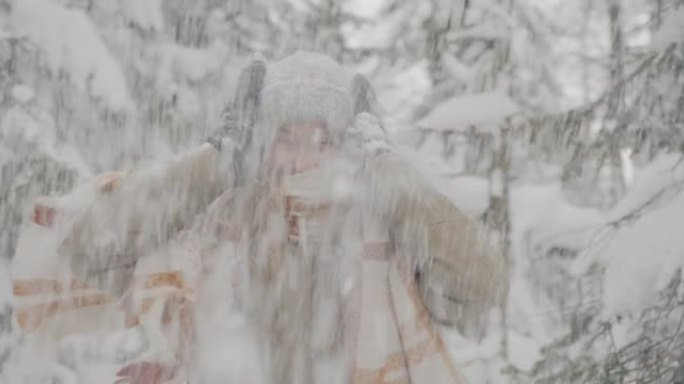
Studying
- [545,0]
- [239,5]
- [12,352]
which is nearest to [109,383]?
[12,352]

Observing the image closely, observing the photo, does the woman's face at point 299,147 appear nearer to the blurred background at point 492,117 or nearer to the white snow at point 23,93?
the blurred background at point 492,117

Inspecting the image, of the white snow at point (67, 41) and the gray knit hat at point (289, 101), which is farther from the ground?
the white snow at point (67, 41)

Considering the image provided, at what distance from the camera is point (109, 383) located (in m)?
5.98

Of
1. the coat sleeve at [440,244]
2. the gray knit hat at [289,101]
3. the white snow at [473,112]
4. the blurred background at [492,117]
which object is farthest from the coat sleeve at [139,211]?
the white snow at [473,112]

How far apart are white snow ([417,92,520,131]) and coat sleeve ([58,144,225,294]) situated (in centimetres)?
204

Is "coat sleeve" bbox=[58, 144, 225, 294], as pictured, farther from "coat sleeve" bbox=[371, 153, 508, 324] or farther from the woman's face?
"coat sleeve" bbox=[371, 153, 508, 324]

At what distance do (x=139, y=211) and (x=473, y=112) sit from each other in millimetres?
2278

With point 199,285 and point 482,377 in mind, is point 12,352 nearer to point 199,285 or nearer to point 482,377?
point 482,377

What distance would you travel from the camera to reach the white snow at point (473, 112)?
474cm

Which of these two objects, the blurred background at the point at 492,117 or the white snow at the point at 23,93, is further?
the white snow at the point at 23,93

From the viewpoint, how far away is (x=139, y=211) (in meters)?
2.99

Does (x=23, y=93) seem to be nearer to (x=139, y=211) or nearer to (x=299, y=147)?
(x=139, y=211)

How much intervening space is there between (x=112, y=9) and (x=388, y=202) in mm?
3942

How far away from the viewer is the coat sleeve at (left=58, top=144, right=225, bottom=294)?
2.97m
